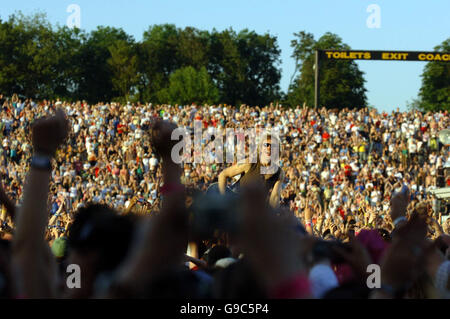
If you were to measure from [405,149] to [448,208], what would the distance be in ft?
25.2

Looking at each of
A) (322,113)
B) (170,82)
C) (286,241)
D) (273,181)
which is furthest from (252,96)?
(286,241)

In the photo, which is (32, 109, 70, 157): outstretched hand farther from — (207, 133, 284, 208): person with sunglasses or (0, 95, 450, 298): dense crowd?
(0, 95, 450, 298): dense crowd

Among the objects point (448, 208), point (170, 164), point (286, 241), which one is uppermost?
point (170, 164)

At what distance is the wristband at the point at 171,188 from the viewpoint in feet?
9.02

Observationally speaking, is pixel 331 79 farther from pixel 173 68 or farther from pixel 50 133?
pixel 50 133

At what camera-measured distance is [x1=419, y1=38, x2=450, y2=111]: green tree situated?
78363mm

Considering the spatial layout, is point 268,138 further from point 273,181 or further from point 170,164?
point 170,164

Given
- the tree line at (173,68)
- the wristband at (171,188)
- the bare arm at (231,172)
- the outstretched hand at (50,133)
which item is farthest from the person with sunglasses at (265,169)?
the tree line at (173,68)

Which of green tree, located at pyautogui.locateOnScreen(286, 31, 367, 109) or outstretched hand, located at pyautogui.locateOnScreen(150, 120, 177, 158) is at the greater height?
green tree, located at pyautogui.locateOnScreen(286, 31, 367, 109)

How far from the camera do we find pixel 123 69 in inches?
3359

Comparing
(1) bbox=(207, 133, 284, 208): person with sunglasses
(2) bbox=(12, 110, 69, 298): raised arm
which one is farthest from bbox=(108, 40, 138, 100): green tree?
(2) bbox=(12, 110, 69, 298): raised arm

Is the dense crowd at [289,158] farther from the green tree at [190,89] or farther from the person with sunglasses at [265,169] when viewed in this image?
the green tree at [190,89]

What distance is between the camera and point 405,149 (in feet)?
93.1

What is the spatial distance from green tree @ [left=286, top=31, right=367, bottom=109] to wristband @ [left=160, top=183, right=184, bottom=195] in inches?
2778
